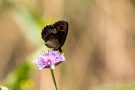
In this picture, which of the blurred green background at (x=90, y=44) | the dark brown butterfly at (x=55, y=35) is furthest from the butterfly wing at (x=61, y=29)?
the blurred green background at (x=90, y=44)

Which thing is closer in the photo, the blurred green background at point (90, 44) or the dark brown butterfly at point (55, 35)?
the dark brown butterfly at point (55, 35)

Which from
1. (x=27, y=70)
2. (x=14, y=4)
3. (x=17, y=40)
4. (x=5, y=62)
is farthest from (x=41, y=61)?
(x=17, y=40)

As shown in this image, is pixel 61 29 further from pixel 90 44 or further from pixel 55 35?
pixel 90 44

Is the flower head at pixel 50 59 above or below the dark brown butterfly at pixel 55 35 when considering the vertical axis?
below

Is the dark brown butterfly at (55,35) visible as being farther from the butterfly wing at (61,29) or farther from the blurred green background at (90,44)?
the blurred green background at (90,44)

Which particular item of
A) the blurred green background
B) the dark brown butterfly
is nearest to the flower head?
the dark brown butterfly

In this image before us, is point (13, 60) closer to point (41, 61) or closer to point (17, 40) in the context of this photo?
point (17, 40)

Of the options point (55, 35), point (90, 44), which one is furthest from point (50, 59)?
point (90, 44)

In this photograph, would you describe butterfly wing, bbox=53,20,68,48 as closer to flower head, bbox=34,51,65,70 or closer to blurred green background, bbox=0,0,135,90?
flower head, bbox=34,51,65,70
